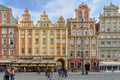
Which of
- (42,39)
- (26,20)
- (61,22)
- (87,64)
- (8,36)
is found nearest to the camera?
(8,36)

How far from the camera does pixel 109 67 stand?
230 feet

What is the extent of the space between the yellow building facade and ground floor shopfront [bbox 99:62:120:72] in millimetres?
8382

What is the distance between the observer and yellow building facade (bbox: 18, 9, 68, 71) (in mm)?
70938

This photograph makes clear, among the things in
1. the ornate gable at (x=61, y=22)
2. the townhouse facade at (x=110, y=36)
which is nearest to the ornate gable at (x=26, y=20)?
the ornate gable at (x=61, y=22)

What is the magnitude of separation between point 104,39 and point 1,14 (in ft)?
79.3

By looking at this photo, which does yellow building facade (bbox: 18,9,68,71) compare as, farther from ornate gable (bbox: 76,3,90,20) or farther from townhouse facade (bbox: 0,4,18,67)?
ornate gable (bbox: 76,3,90,20)

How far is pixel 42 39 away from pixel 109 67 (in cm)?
1657

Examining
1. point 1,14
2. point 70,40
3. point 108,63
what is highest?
point 1,14

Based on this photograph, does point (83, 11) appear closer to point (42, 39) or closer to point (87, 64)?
point (42, 39)

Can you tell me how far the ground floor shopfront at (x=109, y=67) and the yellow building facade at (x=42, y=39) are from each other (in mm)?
8382

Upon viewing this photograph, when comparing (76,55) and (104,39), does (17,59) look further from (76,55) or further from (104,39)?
(104,39)

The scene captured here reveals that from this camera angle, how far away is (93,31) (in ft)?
235

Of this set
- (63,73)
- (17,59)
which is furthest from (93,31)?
(63,73)

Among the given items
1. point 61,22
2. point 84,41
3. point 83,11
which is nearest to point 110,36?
point 84,41
